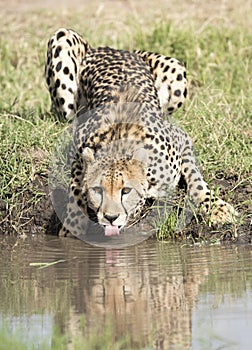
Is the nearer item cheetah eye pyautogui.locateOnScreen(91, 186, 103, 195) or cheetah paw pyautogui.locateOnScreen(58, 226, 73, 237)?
cheetah eye pyautogui.locateOnScreen(91, 186, 103, 195)

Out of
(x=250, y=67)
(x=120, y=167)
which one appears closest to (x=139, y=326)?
(x=120, y=167)

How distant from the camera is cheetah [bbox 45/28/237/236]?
7164 millimetres

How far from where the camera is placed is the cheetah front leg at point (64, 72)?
892 cm

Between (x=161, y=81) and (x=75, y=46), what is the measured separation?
749mm

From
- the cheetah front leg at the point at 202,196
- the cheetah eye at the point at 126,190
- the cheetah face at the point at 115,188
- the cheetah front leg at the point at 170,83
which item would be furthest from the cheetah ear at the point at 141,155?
the cheetah front leg at the point at 170,83

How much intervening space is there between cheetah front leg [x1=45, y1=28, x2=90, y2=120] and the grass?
18 cm

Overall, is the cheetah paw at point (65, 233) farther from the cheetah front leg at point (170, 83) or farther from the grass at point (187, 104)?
the cheetah front leg at point (170, 83)

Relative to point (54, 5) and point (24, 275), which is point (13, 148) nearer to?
point (24, 275)

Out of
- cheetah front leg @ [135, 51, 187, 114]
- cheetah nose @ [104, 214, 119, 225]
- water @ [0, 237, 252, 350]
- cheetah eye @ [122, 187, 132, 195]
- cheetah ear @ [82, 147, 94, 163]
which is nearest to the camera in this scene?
water @ [0, 237, 252, 350]

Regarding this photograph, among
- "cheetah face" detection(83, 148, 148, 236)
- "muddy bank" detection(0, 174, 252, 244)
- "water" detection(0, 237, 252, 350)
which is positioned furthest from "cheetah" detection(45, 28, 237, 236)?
"water" detection(0, 237, 252, 350)

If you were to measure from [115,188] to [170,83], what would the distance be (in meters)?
2.11

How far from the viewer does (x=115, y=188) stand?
276 inches

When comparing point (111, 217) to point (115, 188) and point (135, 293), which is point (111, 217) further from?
point (135, 293)

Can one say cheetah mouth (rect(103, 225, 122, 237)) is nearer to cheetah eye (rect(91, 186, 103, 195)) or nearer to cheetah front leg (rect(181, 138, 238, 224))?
cheetah eye (rect(91, 186, 103, 195))
